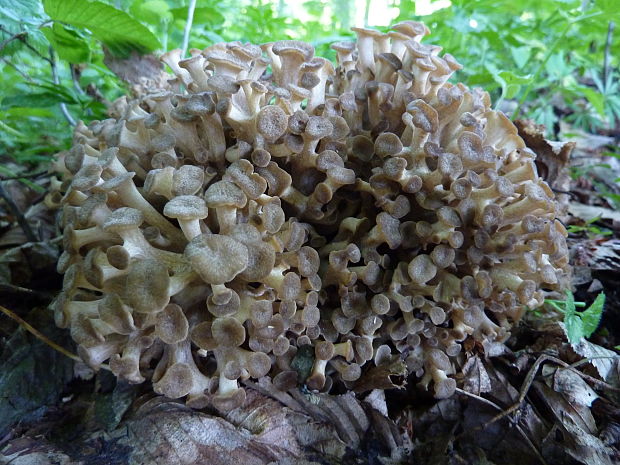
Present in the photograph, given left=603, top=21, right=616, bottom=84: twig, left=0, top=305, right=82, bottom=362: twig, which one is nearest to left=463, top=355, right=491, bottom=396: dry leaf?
left=0, top=305, right=82, bottom=362: twig

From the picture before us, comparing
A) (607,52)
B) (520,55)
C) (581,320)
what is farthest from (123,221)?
(607,52)

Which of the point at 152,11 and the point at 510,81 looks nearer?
the point at 510,81

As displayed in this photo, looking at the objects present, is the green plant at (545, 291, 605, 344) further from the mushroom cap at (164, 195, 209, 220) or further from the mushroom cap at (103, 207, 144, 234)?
the mushroom cap at (103, 207, 144, 234)

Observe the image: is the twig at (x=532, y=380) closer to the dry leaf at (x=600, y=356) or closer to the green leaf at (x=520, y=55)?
the dry leaf at (x=600, y=356)

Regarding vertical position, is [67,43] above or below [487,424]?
above

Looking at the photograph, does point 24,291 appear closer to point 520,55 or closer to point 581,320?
point 581,320

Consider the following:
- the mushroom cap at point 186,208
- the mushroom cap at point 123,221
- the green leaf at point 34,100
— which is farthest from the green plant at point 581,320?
the green leaf at point 34,100
